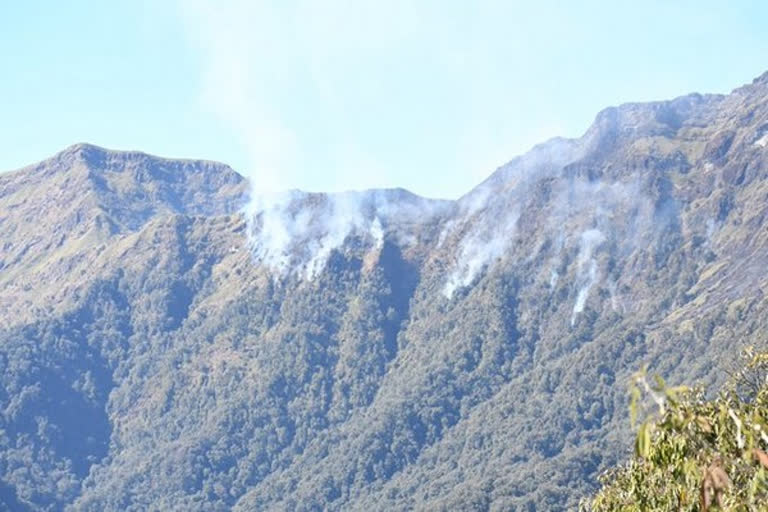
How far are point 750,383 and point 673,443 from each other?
16007 mm

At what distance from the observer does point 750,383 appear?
49.2 metres

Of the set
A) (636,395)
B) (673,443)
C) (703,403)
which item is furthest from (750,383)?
(636,395)

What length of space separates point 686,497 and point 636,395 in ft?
30.3

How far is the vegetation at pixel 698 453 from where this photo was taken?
2638 cm

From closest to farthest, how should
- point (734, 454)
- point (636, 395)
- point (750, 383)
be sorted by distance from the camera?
point (636, 395) < point (734, 454) < point (750, 383)

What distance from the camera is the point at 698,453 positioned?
33406mm

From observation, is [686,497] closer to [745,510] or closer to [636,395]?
[745,510]

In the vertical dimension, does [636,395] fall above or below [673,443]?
above

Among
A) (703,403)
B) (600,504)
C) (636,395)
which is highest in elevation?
(636,395)

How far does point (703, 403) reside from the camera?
4269 cm

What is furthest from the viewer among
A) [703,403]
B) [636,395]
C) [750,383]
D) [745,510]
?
[750,383]

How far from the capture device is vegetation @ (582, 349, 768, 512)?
1038 inches

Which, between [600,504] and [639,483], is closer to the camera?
[639,483]

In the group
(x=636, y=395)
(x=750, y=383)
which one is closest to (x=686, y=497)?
(x=636, y=395)
